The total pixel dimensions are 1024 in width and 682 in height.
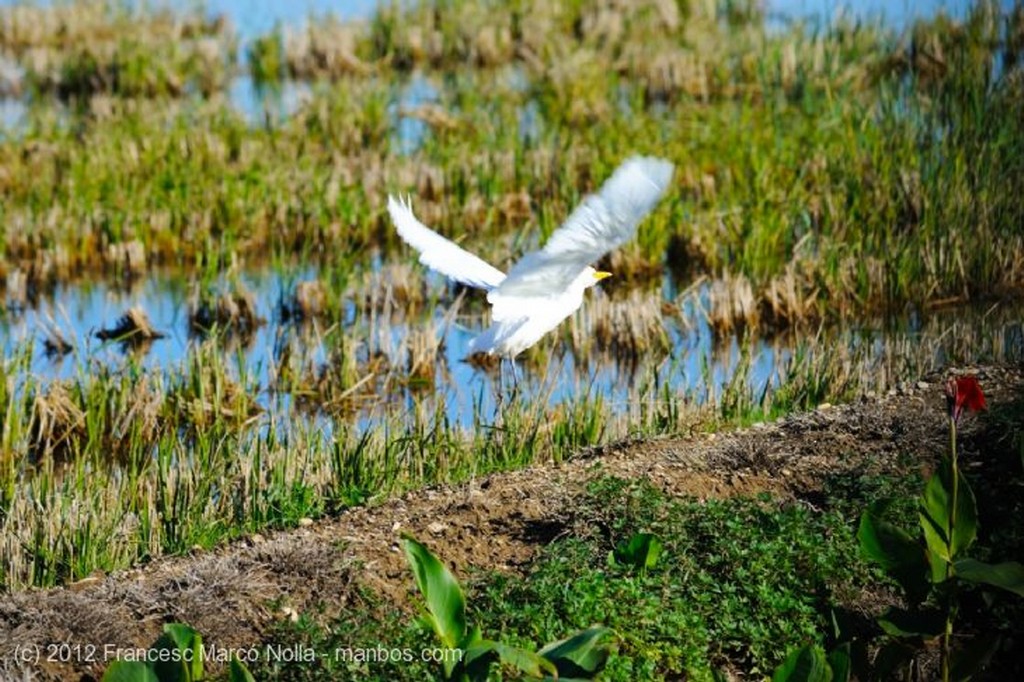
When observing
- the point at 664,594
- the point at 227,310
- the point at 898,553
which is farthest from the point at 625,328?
the point at 898,553

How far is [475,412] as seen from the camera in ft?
24.5

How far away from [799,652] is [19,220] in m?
8.68

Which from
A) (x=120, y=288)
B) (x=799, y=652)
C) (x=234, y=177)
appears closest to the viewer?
(x=799, y=652)

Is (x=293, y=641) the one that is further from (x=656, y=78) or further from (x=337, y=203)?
(x=656, y=78)

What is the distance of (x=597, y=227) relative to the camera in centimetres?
566

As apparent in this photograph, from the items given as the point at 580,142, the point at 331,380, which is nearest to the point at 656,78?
the point at 580,142

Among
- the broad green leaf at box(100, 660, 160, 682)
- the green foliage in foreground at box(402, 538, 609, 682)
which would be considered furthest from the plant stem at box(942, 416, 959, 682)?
the broad green leaf at box(100, 660, 160, 682)

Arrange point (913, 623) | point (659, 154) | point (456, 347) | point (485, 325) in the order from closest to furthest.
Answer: point (913, 623) → point (456, 347) → point (485, 325) → point (659, 154)

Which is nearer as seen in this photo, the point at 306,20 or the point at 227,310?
the point at 227,310

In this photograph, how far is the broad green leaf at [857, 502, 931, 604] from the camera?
4762 millimetres

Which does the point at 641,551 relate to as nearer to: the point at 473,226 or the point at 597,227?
the point at 597,227

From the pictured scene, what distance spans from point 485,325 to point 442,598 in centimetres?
614

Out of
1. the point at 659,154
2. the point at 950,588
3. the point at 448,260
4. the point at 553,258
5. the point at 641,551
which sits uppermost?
the point at 553,258

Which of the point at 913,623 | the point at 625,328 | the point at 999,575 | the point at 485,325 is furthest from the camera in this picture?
the point at 485,325
